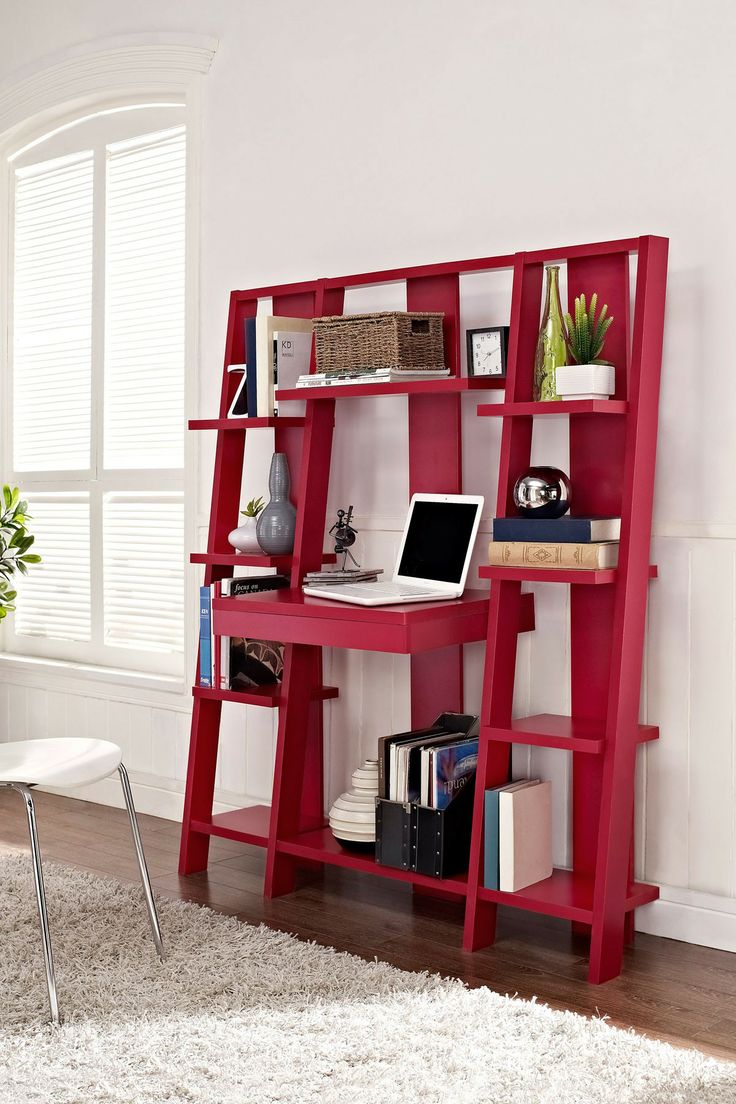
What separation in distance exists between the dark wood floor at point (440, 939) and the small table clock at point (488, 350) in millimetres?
1389

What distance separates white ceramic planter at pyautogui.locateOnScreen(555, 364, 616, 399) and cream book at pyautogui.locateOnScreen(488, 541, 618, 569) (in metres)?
0.34

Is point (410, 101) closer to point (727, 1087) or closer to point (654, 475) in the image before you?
point (654, 475)

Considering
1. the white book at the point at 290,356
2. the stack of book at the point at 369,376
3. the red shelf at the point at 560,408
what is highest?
the white book at the point at 290,356

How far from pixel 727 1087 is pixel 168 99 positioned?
353 cm

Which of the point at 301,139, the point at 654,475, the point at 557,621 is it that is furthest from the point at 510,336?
the point at 301,139

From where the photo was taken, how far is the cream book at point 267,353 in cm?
335

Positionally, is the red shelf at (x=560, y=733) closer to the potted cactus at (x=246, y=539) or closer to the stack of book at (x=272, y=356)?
the potted cactus at (x=246, y=539)

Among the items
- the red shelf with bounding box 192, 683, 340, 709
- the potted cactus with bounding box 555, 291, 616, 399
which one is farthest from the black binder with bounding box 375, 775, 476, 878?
the potted cactus with bounding box 555, 291, 616, 399

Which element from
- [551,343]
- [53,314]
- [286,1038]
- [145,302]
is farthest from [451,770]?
[53,314]

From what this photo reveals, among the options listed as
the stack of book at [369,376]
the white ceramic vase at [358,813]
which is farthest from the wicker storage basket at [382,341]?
the white ceramic vase at [358,813]

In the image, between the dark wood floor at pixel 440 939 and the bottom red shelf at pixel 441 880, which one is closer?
the dark wood floor at pixel 440 939

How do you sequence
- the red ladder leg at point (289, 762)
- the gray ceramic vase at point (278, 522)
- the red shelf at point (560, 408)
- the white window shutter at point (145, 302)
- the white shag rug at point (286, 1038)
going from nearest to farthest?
the white shag rug at point (286, 1038)
the red shelf at point (560, 408)
the red ladder leg at point (289, 762)
the gray ceramic vase at point (278, 522)
the white window shutter at point (145, 302)

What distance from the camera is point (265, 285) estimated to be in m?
3.82

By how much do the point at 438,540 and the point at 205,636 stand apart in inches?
29.8
